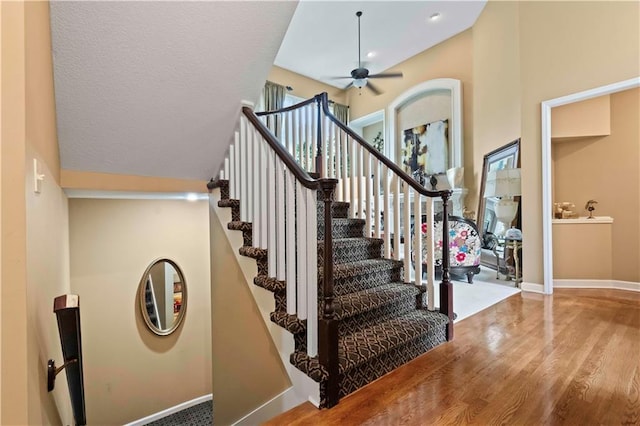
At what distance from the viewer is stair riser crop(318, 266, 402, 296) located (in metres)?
2.31

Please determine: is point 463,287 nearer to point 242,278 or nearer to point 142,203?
point 242,278

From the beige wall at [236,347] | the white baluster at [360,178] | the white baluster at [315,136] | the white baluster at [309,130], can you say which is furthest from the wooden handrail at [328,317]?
the white baluster at [309,130]

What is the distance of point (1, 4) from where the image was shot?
922mm

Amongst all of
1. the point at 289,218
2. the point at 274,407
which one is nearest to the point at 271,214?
the point at 289,218

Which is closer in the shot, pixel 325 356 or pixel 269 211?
pixel 325 356

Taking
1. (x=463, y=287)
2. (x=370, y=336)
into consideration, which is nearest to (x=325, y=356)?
(x=370, y=336)

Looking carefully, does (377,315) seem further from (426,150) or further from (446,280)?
(426,150)

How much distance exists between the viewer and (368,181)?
3006 millimetres

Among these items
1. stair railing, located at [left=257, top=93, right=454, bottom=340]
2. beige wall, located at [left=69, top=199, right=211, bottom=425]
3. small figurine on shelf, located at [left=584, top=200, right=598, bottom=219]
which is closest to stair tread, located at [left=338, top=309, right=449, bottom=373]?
stair railing, located at [left=257, top=93, right=454, bottom=340]

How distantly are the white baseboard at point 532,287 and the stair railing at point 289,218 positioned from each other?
3.34m

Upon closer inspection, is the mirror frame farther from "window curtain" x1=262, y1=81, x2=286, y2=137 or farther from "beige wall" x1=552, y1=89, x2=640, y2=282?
"window curtain" x1=262, y1=81, x2=286, y2=137

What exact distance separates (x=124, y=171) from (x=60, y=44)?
42.8 inches

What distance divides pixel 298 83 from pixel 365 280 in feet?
19.7

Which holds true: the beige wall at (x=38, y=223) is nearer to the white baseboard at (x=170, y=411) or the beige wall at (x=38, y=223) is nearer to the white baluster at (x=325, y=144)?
the white baluster at (x=325, y=144)
